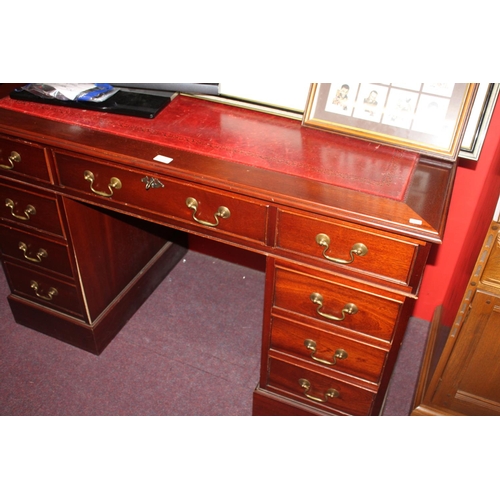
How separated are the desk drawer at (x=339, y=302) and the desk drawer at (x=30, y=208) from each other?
858mm

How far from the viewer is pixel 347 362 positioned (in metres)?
1.59

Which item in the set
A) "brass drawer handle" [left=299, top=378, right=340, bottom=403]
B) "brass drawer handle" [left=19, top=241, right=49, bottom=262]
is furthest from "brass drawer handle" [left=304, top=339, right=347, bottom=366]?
"brass drawer handle" [left=19, top=241, right=49, bottom=262]

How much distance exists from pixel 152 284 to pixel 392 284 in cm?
141

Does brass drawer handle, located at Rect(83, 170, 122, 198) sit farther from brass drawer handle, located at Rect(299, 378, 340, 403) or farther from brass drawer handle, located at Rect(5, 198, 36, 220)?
brass drawer handle, located at Rect(299, 378, 340, 403)

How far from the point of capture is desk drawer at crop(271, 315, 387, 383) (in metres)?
1.54

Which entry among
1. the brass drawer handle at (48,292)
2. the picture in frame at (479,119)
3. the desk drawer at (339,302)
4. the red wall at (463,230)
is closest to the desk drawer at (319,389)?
the desk drawer at (339,302)

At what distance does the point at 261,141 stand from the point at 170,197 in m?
0.33

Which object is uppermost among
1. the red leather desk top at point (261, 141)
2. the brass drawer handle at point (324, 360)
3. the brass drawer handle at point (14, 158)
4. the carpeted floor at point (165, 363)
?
the red leather desk top at point (261, 141)

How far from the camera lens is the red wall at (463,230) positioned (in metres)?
1.60

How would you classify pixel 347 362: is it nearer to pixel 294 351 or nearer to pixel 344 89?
pixel 294 351

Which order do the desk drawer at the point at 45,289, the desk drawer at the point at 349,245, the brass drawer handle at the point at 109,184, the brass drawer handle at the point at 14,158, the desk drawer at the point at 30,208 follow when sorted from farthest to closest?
1. the desk drawer at the point at 45,289
2. the desk drawer at the point at 30,208
3. the brass drawer handle at the point at 14,158
4. the brass drawer handle at the point at 109,184
5. the desk drawer at the point at 349,245

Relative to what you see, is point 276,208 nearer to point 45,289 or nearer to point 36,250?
point 36,250

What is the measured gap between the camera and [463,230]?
6.53 feet

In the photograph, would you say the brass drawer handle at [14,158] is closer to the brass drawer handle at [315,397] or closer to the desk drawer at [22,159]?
the desk drawer at [22,159]
